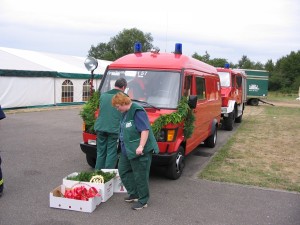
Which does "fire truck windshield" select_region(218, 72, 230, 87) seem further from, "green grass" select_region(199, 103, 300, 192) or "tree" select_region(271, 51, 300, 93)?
"tree" select_region(271, 51, 300, 93)

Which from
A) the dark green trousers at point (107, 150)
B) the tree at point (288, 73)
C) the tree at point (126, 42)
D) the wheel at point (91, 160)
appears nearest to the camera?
the dark green trousers at point (107, 150)

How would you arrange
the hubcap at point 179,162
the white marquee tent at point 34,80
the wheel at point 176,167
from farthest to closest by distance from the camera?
the white marquee tent at point 34,80 < the hubcap at point 179,162 < the wheel at point 176,167

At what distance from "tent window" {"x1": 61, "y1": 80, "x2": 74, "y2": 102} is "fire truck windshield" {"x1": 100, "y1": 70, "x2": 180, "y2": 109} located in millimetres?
15473

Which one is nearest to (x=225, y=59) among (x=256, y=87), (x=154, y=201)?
(x=256, y=87)

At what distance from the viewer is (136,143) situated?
472 cm

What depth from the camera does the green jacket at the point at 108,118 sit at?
19.2 feet

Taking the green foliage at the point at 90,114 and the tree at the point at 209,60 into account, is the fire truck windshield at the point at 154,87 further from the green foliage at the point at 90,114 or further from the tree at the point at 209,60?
the tree at the point at 209,60

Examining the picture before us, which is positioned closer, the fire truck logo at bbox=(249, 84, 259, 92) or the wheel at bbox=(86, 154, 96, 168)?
the wheel at bbox=(86, 154, 96, 168)

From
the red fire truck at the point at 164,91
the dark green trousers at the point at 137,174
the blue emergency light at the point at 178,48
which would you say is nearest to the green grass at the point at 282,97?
the blue emergency light at the point at 178,48

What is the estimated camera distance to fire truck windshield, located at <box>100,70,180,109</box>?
646cm

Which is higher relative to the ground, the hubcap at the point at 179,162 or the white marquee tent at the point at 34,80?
the white marquee tent at the point at 34,80

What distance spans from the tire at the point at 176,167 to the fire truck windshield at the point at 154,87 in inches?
36.9

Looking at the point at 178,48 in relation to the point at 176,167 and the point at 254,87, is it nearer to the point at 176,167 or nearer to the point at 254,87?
the point at 176,167

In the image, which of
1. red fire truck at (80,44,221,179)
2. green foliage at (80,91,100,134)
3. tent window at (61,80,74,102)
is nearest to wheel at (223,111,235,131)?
red fire truck at (80,44,221,179)
